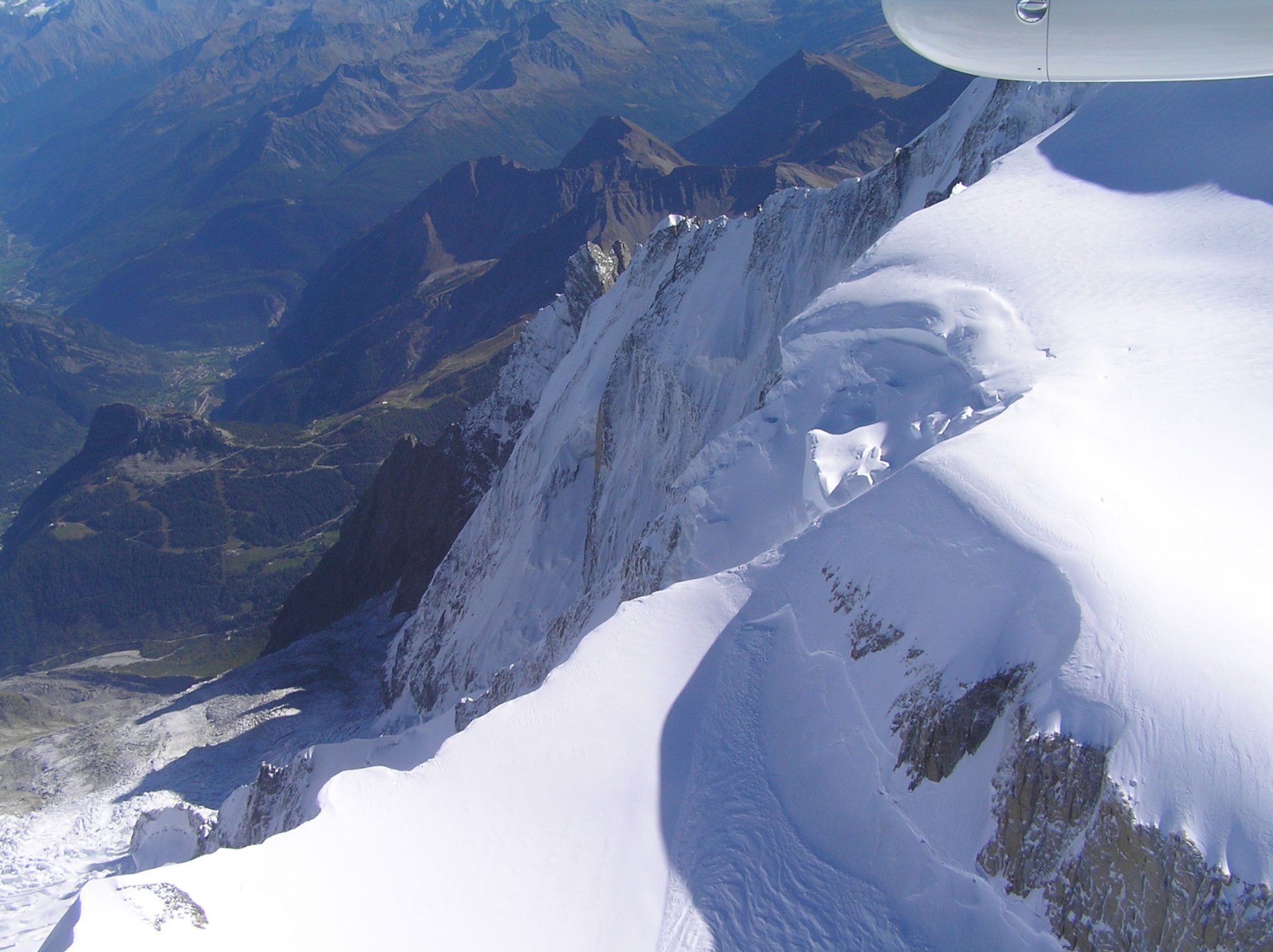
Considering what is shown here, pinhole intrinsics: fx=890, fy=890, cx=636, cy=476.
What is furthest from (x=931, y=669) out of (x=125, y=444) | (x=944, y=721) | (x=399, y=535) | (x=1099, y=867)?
(x=125, y=444)

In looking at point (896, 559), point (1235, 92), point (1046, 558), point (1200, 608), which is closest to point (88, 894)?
point (896, 559)

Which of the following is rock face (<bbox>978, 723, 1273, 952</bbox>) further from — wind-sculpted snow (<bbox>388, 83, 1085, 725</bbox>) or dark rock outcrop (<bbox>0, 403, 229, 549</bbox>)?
dark rock outcrop (<bbox>0, 403, 229, 549</bbox>)

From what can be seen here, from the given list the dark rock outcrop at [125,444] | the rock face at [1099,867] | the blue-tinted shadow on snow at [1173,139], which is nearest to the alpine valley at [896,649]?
the rock face at [1099,867]

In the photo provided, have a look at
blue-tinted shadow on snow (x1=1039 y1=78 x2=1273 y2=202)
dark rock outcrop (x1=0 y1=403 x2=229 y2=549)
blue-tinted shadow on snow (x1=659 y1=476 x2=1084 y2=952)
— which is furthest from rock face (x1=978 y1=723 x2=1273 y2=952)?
dark rock outcrop (x1=0 y1=403 x2=229 y2=549)

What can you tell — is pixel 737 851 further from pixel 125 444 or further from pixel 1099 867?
pixel 125 444

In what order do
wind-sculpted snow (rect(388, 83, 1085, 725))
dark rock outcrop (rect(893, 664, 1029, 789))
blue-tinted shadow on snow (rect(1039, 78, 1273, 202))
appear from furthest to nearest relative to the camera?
1. wind-sculpted snow (rect(388, 83, 1085, 725))
2. blue-tinted shadow on snow (rect(1039, 78, 1273, 202))
3. dark rock outcrop (rect(893, 664, 1029, 789))

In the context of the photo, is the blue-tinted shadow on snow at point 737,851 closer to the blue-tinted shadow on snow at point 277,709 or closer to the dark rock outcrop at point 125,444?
the blue-tinted shadow on snow at point 277,709
